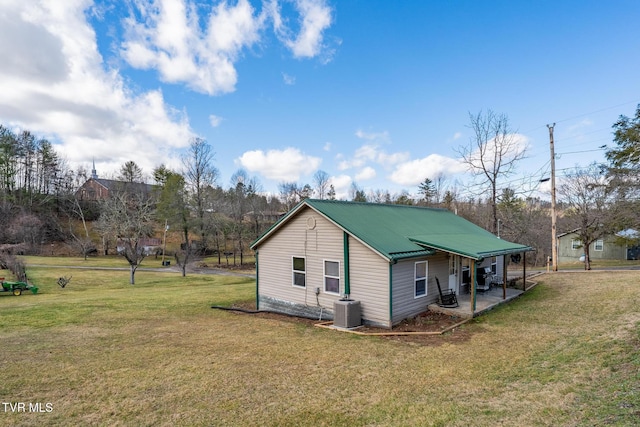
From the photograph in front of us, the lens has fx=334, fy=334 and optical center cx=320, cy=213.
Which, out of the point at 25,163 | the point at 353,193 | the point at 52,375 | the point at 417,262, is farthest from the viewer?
the point at 353,193

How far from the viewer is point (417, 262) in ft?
38.6

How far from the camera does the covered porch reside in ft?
37.5

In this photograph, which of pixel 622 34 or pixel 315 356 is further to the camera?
pixel 622 34

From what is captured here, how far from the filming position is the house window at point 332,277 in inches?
472

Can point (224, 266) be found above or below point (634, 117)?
below

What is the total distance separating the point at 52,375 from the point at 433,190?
5372 cm

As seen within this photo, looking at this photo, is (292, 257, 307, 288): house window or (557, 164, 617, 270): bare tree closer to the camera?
(292, 257, 307, 288): house window

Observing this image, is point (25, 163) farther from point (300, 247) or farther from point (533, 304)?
point (533, 304)

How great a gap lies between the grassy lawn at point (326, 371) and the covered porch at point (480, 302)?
0.54 m

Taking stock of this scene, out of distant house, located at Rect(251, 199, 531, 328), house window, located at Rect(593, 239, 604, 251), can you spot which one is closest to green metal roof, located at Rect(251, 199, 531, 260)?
distant house, located at Rect(251, 199, 531, 328)

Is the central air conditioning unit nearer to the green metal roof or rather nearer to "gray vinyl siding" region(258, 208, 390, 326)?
"gray vinyl siding" region(258, 208, 390, 326)

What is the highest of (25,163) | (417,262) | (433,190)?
(25,163)

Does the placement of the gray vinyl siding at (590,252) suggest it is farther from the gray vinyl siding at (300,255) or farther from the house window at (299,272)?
the house window at (299,272)

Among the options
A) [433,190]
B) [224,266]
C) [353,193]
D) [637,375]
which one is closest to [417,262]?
[637,375]
